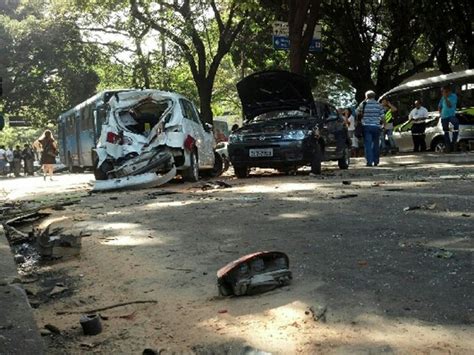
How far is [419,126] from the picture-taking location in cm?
1934

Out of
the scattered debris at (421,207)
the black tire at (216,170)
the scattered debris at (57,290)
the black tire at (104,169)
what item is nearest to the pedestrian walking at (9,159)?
the black tire at (216,170)

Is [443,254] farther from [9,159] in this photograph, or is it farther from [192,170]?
[9,159]

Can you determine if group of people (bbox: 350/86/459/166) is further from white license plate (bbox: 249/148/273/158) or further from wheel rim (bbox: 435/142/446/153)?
white license plate (bbox: 249/148/273/158)

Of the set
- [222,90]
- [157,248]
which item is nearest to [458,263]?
[157,248]

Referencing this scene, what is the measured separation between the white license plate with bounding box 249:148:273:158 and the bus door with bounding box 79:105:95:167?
358 inches

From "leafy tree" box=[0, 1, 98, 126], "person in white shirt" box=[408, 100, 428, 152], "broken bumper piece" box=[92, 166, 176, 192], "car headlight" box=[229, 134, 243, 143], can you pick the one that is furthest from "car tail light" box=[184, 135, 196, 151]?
"leafy tree" box=[0, 1, 98, 126]

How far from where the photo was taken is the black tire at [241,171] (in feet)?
41.2

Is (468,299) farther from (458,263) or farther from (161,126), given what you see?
(161,126)

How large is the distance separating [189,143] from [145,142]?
0.87 meters

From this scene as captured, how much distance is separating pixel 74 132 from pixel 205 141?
11.7m

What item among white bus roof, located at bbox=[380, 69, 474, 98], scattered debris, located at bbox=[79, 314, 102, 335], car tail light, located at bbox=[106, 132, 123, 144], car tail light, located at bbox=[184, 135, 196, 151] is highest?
white bus roof, located at bbox=[380, 69, 474, 98]

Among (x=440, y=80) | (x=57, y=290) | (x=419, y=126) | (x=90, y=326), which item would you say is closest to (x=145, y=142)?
(x=57, y=290)

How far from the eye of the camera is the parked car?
57.2 ft

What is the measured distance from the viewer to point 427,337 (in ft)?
8.92
